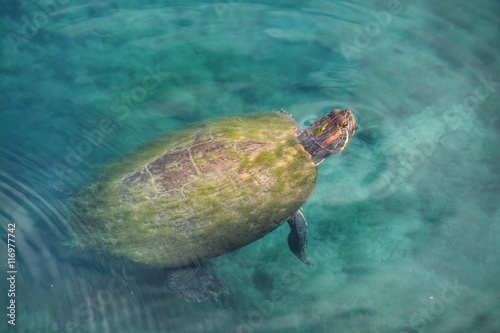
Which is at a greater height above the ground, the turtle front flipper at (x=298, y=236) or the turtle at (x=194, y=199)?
the turtle at (x=194, y=199)

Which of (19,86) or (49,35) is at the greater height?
(49,35)

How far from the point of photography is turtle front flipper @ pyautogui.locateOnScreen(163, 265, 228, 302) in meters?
3.95

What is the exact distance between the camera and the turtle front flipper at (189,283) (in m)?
3.95

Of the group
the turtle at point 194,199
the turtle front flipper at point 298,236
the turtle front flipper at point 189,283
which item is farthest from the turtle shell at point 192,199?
the turtle front flipper at point 298,236

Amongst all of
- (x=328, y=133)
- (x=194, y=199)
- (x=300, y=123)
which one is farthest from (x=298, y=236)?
(x=300, y=123)

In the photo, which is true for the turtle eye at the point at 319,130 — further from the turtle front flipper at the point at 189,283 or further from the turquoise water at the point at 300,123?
the turtle front flipper at the point at 189,283

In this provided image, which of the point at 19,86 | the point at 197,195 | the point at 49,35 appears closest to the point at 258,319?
the point at 197,195

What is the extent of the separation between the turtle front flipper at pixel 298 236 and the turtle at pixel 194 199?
12.8 inches

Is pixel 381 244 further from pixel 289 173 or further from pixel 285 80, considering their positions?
pixel 285 80

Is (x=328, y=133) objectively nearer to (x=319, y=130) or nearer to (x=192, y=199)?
(x=319, y=130)

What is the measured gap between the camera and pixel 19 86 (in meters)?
4.94

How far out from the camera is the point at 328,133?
4305 millimetres

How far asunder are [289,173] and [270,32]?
101 inches

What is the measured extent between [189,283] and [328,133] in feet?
7.14
